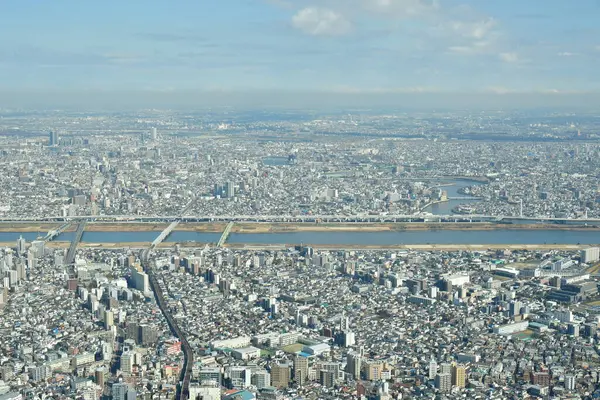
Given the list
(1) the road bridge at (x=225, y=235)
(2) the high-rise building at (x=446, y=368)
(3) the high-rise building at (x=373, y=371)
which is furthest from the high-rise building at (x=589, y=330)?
(1) the road bridge at (x=225, y=235)

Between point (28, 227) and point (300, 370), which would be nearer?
point (300, 370)

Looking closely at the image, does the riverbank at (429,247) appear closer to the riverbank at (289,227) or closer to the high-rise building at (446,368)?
the riverbank at (289,227)

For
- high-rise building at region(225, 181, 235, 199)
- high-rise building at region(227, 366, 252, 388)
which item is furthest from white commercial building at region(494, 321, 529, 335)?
high-rise building at region(225, 181, 235, 199)

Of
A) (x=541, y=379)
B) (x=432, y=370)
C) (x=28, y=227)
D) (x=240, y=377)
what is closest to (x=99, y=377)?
(x=240, y=377)

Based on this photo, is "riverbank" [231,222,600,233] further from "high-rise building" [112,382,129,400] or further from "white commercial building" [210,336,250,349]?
"high-rise building" [112,382,129,400]

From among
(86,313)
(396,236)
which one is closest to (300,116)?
(396,236)

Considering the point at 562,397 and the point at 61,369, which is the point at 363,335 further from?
the point at 61,369

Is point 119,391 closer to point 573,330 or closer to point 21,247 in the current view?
point 573,330
